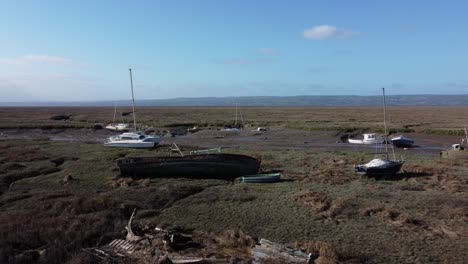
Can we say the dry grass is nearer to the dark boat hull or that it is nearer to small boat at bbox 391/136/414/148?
small boat at bbox 391/136/414/148

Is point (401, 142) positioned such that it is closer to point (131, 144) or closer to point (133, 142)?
point (133, 142)

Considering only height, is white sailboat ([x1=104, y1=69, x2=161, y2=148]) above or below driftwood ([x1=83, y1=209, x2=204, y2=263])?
above

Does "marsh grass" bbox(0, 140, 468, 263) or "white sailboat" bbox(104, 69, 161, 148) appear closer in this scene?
"marsh grass" bbox(0, 140, 468, 263)

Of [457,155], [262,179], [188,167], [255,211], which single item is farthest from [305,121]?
[255,211]

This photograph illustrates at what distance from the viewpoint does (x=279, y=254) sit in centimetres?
1267

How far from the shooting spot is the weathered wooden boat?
25.0 m

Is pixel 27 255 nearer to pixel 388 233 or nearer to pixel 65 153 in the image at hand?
pixel 388 233

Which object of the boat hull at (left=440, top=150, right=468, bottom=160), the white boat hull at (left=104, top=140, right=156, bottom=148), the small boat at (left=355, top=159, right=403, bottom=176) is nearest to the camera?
the small boat at (left=355, top=159, right=403, bottom=176)

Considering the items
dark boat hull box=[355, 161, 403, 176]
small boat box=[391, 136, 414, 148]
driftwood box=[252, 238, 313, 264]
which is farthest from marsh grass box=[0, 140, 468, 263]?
small boat box=[391, 136, 414, 148]

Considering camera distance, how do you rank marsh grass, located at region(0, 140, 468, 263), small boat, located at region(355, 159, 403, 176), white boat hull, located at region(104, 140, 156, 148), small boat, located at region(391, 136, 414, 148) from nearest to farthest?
marsh grass, located at region(0, 140, 468, 263), small boat, located at region(355, 159, 403, 176), white boat hull, located at region(104, 140, 156, 148), small boat, located at region(391, 136, 414, 148)

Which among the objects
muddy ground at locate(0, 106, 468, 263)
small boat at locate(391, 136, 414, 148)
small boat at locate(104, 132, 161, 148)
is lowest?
small boat at locate(391, 136, 414, 148)

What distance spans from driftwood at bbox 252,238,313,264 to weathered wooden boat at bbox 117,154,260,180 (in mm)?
12478

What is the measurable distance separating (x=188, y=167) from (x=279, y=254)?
1349 centimetres

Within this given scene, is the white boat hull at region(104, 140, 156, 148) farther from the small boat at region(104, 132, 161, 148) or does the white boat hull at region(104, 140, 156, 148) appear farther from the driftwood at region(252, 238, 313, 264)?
the driftwood at region(252, 238, 313, 264)
